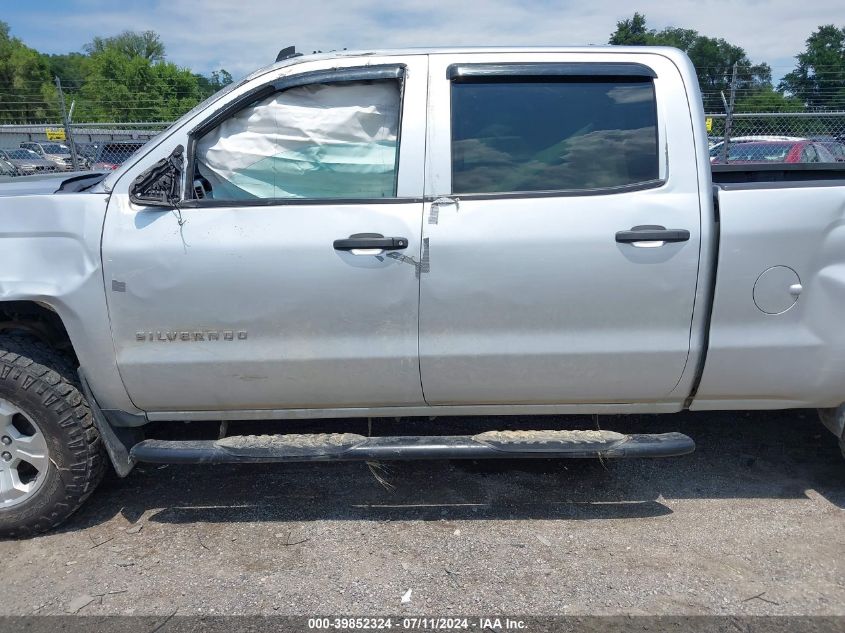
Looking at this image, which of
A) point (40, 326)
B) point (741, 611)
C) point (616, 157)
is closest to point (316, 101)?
point (616, 157)

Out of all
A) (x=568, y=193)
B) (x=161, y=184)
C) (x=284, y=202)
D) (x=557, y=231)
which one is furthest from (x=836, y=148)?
(x=161, y=184)

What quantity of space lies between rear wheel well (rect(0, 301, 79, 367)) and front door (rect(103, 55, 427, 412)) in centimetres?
49

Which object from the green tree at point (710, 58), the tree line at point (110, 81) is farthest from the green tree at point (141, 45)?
the green tree at point (710, 58)

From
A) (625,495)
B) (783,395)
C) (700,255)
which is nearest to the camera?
(700,255)

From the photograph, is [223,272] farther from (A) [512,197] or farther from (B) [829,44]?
(B) [829,44]

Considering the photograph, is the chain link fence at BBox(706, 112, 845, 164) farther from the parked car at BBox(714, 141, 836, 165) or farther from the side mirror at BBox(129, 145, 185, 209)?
the side mirror at BBox(129, 145, 185, 209)

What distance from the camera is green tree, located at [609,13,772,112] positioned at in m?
10.3

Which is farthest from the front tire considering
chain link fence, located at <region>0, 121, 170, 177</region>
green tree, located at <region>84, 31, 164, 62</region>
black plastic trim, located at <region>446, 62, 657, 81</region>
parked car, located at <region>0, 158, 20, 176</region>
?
green tree, located at <region>84, 31, 164, 62</region>

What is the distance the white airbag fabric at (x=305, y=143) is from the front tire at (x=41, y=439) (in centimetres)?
112

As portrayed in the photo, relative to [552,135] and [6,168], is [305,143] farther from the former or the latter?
[6,168]

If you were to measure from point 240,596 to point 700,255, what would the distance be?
7.84 feet

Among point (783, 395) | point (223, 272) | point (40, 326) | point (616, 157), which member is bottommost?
point (783, 395)

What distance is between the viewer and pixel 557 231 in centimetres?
284

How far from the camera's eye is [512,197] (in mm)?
2904
